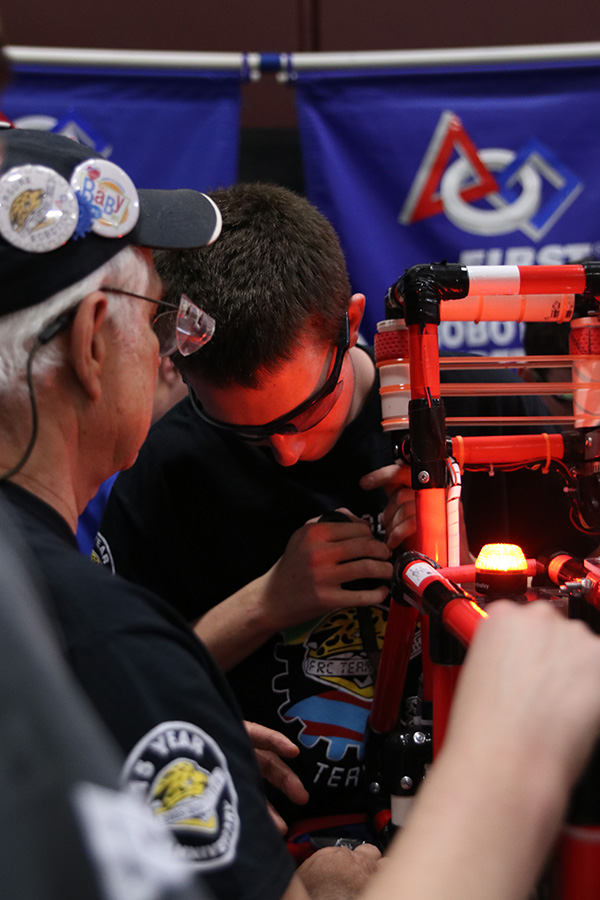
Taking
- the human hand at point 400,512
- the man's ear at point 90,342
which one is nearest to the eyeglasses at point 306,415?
the human hand at point 400,512

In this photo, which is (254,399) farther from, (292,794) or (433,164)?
(433,164)

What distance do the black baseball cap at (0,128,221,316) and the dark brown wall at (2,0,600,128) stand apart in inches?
72.4

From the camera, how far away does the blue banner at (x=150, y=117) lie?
2.14m

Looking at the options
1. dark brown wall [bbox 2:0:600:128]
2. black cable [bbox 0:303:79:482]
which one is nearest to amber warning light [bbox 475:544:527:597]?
black cable [bbox 0:303:79:482]

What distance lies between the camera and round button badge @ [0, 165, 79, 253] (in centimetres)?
63

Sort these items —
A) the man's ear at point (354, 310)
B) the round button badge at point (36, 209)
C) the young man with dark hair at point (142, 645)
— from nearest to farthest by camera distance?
the young man with dark hair at point (142, 645)
the round button badge at point (36, 209)
the man's ear at point (354, 310)

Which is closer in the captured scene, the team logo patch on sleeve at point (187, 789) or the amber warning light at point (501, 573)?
the team logo patch on sleeve at point (187, 789)

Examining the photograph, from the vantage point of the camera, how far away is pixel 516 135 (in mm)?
2201

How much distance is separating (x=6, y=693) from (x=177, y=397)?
1.82m

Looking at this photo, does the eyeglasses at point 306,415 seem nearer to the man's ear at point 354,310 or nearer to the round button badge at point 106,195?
the man's ear at point 354,310

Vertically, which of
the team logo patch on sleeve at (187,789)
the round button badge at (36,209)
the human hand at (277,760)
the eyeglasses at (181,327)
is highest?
the round button badge at (36,209)

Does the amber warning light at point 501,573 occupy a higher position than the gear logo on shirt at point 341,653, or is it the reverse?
the amber warning light at point 501,573

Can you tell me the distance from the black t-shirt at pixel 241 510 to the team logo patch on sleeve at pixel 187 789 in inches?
29.9

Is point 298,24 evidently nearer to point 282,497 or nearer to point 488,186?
point 488,186
